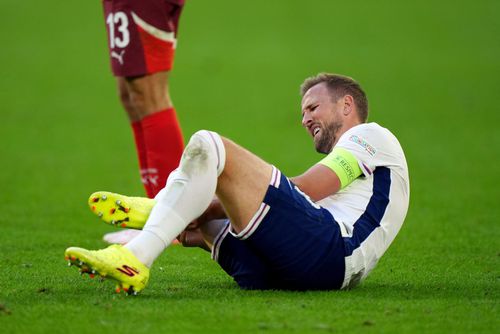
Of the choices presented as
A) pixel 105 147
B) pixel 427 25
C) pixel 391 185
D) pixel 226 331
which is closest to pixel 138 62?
pixel 391 185

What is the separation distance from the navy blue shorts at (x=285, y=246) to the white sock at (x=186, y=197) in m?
0.29

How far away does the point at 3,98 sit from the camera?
54.5 ft

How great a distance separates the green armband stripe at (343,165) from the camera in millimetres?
4989

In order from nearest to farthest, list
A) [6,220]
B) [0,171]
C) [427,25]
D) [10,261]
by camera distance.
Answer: [10,261] → [6,220] → [0,171] → [427,25]

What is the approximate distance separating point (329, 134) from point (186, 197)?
1174 millimetres

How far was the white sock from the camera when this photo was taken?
181 inches

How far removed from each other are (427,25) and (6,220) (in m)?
18.5

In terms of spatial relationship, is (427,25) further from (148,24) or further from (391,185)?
(391,185)

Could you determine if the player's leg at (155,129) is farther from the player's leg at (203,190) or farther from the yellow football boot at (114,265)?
the yellow football boot at (114,265)

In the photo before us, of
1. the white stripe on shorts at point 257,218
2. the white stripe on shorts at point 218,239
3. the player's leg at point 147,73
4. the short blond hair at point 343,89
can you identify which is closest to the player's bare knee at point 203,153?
the white stripe on shorts at point 257,218

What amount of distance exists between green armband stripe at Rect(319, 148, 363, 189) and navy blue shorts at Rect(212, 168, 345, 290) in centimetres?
19

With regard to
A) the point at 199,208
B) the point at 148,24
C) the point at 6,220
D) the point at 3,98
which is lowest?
the point at 3,98

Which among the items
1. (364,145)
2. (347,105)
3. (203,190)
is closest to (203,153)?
(203,190)

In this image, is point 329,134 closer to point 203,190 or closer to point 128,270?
point 203,190
